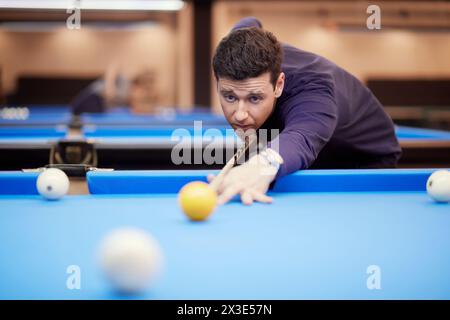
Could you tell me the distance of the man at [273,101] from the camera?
1.71 metres

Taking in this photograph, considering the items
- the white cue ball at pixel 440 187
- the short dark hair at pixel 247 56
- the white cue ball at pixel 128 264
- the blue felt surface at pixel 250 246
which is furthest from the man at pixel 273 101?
the white cue ball at pixel 128 264

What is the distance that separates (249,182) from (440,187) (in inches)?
24.0

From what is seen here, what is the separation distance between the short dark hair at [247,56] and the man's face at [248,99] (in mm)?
29

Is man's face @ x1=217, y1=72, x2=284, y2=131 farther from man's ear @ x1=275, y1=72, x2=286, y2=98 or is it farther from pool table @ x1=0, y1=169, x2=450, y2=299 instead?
pool table @ x1=0, y1=169, x2=450, y2=299

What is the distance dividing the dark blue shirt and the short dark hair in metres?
0.18

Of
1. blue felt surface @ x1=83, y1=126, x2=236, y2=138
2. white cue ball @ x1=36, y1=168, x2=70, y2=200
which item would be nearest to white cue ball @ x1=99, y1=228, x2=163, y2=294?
white cue ball @ x1=36, y1=168, x2=70, y2=200

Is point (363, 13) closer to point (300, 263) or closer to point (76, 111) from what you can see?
point (76, 111)

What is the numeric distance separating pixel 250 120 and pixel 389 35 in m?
13.1

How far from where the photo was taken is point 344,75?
8.48ft

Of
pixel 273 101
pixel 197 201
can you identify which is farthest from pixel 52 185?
pixel 273 101

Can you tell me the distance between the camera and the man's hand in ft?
5.39

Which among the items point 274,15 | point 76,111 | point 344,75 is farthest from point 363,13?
point 344,75

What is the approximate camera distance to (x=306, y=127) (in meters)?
1.96

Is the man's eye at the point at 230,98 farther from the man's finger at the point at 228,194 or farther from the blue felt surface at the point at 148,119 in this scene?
the blue felt surface at the point at 148,119
